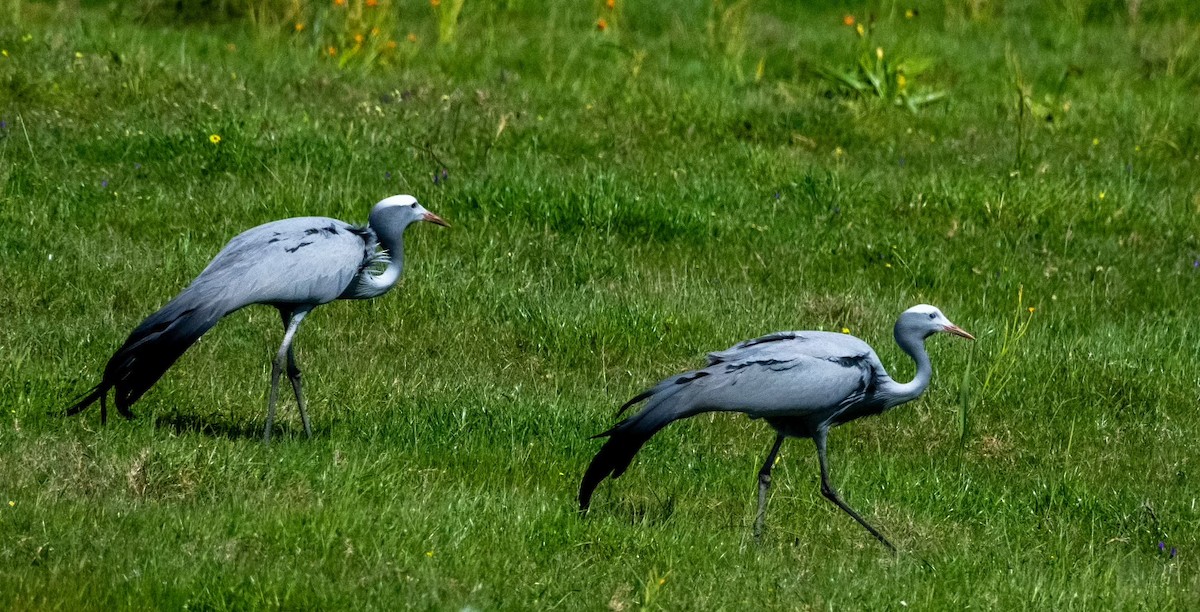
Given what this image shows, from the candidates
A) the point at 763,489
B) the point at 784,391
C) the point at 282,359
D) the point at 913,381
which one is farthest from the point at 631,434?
the point at 282,359

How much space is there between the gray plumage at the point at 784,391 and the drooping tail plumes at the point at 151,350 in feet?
5.14

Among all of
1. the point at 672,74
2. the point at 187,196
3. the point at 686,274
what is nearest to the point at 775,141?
the point at 672,74

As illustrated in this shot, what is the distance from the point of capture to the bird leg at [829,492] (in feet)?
19.0

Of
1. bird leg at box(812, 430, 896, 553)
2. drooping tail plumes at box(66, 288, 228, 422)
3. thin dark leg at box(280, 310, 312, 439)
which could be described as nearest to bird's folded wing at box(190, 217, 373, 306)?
drooping tail plumes at box(66, 288, 228, 422)

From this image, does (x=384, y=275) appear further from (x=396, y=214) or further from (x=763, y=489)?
(x=763, y=489)

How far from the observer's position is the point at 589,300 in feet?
A: 26.5

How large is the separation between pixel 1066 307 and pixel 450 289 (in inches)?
131

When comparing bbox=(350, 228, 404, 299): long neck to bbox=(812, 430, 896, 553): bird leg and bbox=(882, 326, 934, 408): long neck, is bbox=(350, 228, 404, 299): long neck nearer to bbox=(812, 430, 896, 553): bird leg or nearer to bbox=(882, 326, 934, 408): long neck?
bbox=(812, 430, 896, 553): bird leg

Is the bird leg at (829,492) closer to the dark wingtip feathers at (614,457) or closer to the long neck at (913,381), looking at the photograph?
the long neck at (913,381)

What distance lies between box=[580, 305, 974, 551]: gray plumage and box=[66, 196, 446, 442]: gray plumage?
1.36m

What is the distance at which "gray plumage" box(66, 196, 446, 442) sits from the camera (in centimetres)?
580

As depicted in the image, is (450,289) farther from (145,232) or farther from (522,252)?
(145,232)

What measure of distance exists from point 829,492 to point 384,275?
1.99 metres

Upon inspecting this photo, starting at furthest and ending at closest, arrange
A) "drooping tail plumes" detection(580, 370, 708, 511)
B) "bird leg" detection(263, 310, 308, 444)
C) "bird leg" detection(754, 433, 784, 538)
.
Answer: "bird leg" detection(263, 310, 308, 444), "bird leg" detection(754, 433, 784, 538), "drooping tail plumes" detection(580, 370, 708, 511)
